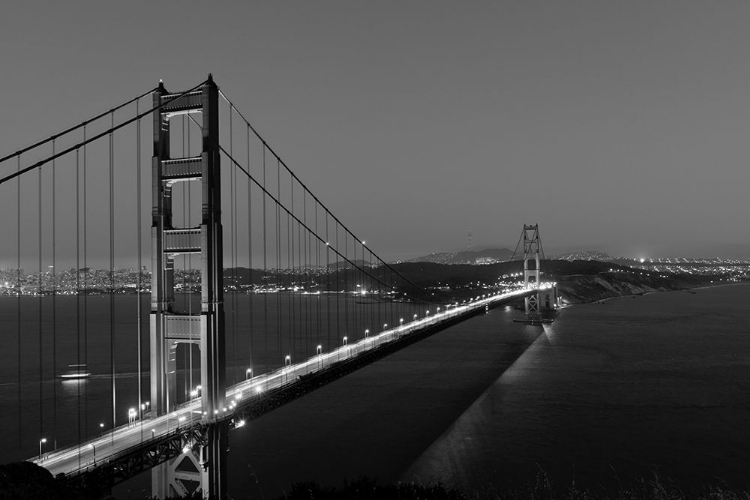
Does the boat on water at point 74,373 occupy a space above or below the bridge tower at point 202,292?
below

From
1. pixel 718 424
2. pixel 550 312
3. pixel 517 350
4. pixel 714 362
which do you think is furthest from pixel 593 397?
pixel 550 312

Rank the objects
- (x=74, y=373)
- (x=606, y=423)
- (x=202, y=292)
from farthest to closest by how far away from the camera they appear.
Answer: (x=74, y=373)
(x=606, y=423)
(x=202, y=292)

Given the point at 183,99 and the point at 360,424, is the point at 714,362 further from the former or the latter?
the point at 183,99

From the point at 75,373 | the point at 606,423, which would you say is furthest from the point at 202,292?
the point at 75,373

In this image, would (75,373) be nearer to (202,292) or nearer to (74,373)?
(74,373)

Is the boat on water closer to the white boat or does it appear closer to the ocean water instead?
the white boat

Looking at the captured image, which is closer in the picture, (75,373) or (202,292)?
(202,292)

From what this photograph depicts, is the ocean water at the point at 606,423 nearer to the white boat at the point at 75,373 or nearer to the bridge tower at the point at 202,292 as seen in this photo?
the bridge tower at the point at 202,292

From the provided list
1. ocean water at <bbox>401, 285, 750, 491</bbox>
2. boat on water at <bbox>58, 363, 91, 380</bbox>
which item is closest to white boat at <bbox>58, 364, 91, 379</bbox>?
boat on water at <bbox>58, 363, 91, 380</bbox>

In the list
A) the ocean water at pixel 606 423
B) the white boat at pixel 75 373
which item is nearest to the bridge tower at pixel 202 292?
the ocean water at pixel 606 423
